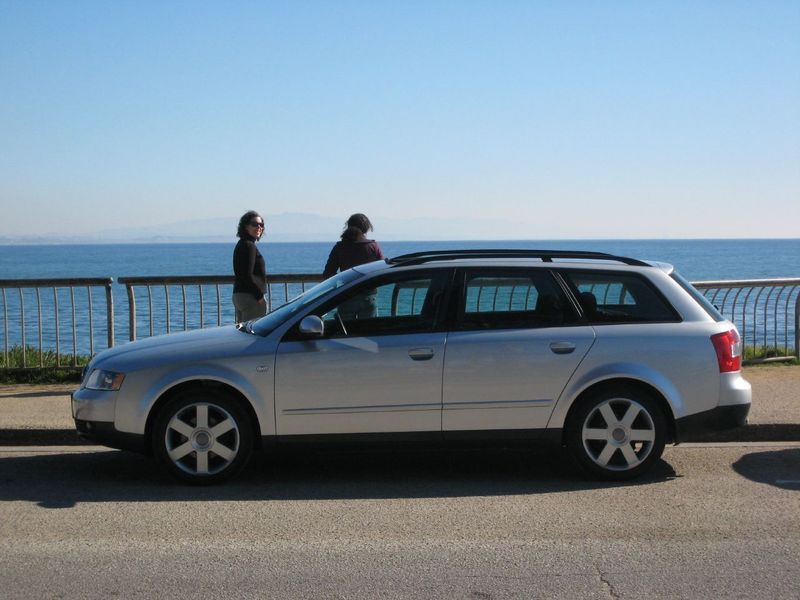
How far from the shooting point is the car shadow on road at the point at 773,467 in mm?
7199

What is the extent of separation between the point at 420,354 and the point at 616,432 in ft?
4.82

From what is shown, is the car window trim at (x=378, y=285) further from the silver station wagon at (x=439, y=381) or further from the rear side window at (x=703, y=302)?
the rear side window at (x=703, y=302)

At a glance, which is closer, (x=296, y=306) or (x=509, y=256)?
(x=296, y=306)

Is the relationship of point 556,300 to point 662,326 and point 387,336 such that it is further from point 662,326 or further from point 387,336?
point 387,336

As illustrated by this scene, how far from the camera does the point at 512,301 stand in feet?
24.0

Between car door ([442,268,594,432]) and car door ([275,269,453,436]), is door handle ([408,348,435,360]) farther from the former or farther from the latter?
car door ([442,268,594,432])

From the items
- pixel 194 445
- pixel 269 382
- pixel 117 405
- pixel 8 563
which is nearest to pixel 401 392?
pixel 269 382

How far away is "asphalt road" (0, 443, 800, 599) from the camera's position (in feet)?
16.5

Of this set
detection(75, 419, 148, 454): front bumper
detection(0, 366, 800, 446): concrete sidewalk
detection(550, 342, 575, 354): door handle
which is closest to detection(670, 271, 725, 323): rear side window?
detection(550, 342, 575, 354): door handle

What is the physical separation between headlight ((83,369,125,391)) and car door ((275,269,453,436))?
1104mm

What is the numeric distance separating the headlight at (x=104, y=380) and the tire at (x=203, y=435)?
0.36 m

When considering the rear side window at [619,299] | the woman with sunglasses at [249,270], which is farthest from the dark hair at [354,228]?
the rear side window at [619,299]

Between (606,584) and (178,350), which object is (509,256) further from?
(606,584)

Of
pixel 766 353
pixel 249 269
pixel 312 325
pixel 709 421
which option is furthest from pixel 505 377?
pixel 766 353
